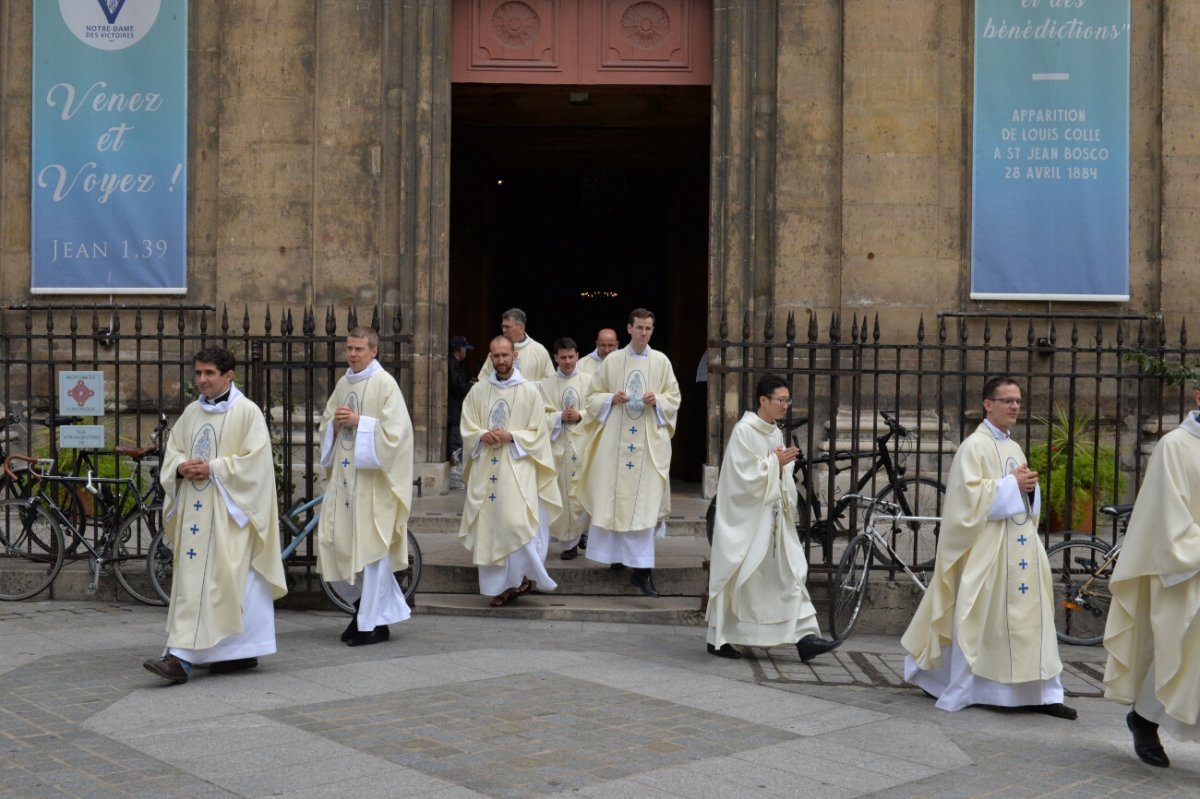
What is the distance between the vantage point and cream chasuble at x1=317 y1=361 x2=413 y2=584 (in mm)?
8867

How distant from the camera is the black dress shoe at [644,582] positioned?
1035cm

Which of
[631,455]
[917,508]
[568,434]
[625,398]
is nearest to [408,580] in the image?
[631,455]

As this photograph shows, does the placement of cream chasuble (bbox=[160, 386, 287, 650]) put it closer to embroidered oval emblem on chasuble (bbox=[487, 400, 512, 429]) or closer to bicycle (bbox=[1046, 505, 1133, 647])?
embroidered oval emblem on chasuble (bbox=[487, 400, 512, 429])

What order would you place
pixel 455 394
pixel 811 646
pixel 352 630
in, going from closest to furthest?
pixel 811 646, pixel 352 630, pixel 455 394

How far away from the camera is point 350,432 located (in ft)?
29.6

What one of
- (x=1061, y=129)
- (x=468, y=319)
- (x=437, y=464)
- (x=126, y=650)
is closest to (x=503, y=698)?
(x=126, y=650)

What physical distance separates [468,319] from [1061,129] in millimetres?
9099

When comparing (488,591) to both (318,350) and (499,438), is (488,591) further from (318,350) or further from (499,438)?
(318,350)

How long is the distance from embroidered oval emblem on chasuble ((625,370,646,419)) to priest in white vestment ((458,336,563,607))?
3.33 ft

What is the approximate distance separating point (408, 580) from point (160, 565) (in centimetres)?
177

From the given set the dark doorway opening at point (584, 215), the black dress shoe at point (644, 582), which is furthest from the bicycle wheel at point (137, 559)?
the dark doorway opening at point (584, 215)

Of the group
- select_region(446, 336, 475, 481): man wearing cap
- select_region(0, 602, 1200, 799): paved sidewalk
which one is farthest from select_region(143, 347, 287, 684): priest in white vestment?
select_region(446, 336, 475, 481): man wearing cap

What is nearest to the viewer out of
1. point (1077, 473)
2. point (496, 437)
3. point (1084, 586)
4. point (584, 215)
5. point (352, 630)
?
point (352, 630)

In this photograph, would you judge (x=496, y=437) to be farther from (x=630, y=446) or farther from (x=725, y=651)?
(x=725, y=651)
